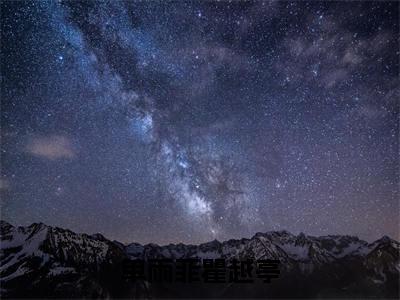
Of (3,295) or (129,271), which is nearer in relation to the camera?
(129,271)

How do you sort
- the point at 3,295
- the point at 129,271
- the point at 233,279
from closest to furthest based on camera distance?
the point at 129,271 < the point at 233,279 < the point at 3,295

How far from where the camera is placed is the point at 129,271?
34062 mm

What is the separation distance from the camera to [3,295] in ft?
639

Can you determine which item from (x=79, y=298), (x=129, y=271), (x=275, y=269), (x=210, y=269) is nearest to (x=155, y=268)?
(x=129, y=271)

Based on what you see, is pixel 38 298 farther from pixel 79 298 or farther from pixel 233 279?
pixel 233 279

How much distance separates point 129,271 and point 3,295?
7878 inches

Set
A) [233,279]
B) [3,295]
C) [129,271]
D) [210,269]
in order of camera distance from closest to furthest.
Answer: [129,271]
[233,279]
[210,269]
[3,295]

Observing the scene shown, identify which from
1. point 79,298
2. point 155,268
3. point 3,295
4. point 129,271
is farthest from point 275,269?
point 3,295

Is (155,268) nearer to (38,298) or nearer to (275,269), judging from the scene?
(275,269)

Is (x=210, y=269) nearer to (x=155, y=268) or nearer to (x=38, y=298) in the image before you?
(x=155, y=268)

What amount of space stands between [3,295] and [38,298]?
17959mm

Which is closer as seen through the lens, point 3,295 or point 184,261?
point 184,261

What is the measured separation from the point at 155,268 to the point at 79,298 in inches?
7471

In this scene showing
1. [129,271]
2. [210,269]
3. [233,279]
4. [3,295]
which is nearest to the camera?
[129,271]
